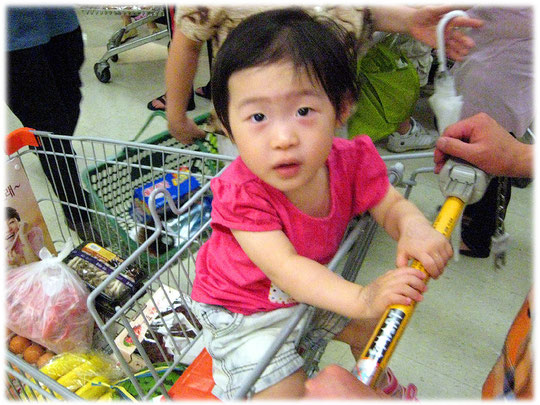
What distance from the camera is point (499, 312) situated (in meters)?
1.50

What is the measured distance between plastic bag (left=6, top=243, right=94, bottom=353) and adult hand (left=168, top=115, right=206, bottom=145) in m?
0.46

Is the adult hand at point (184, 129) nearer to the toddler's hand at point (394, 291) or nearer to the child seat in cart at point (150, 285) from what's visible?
the child seat in cart at point (150, 285)

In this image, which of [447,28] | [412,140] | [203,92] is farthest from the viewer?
[203,92]

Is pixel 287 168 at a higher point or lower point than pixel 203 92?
higher

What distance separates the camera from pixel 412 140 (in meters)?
2.26

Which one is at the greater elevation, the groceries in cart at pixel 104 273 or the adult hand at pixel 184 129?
the adult hand at pixel 184 129

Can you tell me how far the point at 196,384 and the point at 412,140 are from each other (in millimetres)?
1734

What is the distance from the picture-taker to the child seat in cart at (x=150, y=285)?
2.54 feet

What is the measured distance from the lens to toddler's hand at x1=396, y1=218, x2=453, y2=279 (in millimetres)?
686

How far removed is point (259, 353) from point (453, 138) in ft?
1.78

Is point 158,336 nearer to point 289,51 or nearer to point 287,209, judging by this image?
point 287,209

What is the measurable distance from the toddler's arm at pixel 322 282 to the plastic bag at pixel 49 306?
0.73 meters

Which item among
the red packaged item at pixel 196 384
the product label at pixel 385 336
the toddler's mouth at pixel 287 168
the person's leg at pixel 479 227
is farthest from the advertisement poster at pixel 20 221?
the person's leg at pixel 479 227

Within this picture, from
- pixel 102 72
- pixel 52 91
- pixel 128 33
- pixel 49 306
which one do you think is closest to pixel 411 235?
pixel 49 306
